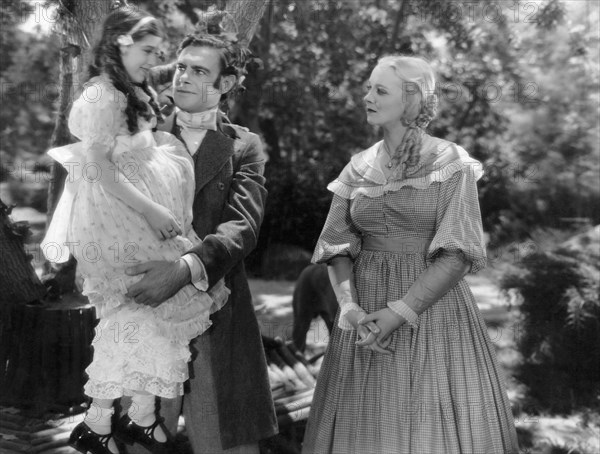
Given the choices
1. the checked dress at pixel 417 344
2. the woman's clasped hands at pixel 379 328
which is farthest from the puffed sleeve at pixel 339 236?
the woman's clasped hands at pixel 379 328

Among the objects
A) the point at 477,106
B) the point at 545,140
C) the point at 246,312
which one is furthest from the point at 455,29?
the point at 246,312

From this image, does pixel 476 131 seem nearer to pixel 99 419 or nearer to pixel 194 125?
pixel 194 125

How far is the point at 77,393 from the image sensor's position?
411 centimetres

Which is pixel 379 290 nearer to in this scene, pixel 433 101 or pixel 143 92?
pixel 433 101

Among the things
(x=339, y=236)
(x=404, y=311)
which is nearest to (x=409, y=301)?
(x=404, y=311)

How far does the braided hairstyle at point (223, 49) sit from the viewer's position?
113 inches

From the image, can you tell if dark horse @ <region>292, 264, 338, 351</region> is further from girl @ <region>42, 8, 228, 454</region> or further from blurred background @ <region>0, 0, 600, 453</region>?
girl @ <region>42, 8, 228, 454</region>

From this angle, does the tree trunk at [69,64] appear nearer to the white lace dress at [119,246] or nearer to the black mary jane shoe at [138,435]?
the white lace dress at [119,246]

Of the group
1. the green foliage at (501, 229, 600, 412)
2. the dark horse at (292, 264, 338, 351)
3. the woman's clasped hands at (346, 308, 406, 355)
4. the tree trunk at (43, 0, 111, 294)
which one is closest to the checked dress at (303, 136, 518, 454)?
the woman's clasped hands at (346, 308, 406, 355)

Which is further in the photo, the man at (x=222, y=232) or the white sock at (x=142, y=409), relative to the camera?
the man at (x=222, y=232)

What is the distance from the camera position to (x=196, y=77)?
2820 millimetres

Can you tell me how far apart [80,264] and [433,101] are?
142cm

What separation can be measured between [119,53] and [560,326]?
427 cm

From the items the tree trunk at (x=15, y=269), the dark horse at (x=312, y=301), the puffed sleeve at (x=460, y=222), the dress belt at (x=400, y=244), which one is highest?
the puffed sleeve at (x=460, y=222)
